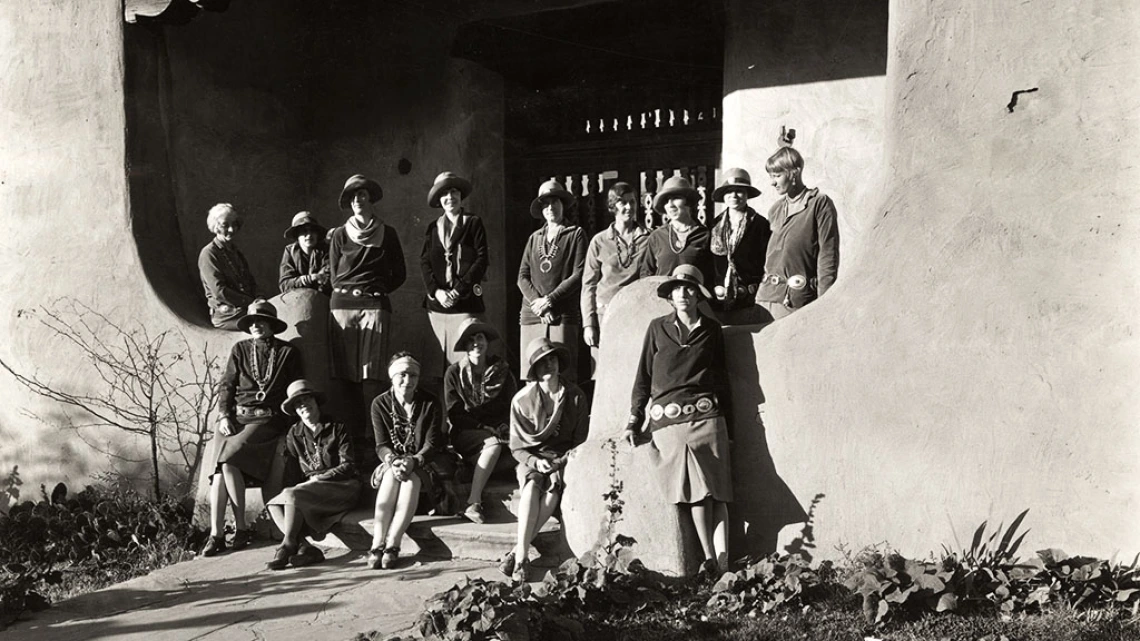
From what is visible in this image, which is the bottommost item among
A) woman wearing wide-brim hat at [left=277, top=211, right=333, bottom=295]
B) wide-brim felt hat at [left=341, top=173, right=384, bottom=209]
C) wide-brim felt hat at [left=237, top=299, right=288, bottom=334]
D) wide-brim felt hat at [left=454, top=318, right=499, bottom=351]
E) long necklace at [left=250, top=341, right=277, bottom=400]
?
long necklace at [left=250, top=341, right=277, bottom=400]

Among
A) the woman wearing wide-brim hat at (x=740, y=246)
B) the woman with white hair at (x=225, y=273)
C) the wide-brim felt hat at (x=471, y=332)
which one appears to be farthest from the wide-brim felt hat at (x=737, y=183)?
the woman with white hair at (x=225, y=273)

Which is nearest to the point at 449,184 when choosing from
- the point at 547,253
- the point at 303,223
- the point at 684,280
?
the point at 547,253

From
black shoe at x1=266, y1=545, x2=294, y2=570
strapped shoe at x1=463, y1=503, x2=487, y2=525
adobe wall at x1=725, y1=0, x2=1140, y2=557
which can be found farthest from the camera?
strapped shoe at x1=463, y1=503, x2=487, y2=525

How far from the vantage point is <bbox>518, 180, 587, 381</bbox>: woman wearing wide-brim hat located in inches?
318

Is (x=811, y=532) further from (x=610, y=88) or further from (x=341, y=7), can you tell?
(x=341, y=7)

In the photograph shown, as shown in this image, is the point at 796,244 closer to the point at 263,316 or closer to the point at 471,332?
the point at 471,332

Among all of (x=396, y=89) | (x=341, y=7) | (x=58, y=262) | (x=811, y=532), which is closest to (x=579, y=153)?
(x=396, y=89)

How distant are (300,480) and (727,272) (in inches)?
121

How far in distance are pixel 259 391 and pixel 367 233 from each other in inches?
49.9

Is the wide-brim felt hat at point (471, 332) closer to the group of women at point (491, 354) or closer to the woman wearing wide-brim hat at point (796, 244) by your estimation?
the group of women at point (491, 354)

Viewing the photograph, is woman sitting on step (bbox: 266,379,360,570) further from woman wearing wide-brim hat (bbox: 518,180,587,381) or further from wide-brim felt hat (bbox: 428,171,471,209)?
wide-brim felt hat (bbox: 428,171,471,209)

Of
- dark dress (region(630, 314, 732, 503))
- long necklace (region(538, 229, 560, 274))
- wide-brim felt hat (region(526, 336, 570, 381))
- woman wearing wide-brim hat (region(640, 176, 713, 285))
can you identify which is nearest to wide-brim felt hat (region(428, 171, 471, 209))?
long necklace (region(538, 229, 560, 274))

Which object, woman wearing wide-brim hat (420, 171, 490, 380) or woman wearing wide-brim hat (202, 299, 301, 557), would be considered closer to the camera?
woman wearing wide-brim hat (202, 299, 301, 557)

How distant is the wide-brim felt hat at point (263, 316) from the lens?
26.3ft
